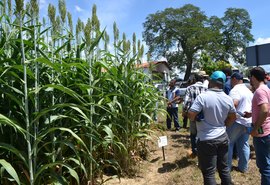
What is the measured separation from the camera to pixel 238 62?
185ft

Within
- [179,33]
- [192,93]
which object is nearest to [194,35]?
[179,33]

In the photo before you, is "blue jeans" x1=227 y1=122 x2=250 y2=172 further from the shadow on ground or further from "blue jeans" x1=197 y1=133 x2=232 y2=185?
"blue jeans" x1=197 y1=133 x2=232 y2=185

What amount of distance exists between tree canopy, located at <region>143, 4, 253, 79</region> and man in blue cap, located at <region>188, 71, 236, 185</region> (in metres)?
45.8

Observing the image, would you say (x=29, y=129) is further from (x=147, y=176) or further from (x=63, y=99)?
(x=147, y=176)

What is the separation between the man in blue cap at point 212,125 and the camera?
412cm

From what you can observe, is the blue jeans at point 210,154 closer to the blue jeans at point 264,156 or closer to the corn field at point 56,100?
the blue jeans at point 264,156

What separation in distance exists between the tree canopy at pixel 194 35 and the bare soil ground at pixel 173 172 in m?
43.6

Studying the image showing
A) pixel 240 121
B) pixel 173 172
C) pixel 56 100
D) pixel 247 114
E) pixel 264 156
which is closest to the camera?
pixel 56 100

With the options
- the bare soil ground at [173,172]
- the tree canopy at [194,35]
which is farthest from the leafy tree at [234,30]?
the bare soil ground at [173,172]

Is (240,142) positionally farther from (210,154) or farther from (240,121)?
(210,154)

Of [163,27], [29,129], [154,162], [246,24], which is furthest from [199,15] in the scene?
[29,129]

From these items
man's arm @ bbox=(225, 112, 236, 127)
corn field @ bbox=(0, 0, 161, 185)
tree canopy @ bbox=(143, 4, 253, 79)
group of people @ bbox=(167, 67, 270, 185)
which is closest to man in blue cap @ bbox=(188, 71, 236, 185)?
group of people @ bbox=(167, 67, 270, 185)

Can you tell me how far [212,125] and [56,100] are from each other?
1.97m

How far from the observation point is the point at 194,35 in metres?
50.7
